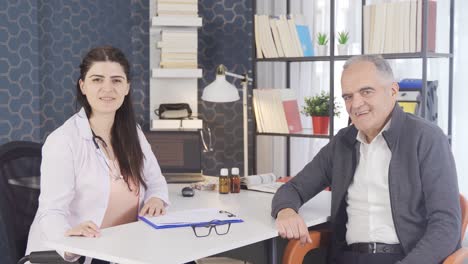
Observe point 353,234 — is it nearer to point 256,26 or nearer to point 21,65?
point 256,26

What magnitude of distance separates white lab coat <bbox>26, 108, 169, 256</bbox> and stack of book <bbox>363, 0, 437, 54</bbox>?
1903mm

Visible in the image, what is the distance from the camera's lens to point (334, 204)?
261cm

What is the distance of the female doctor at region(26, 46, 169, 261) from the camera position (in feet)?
7.64

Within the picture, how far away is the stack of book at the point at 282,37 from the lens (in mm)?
4172

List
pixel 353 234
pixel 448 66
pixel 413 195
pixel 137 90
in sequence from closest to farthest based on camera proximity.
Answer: pixel 413 195 → pixel 353 234 → pixel 448 66 → pixel 137 90

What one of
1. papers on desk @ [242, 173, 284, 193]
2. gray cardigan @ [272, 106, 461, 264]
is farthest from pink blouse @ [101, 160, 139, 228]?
papers on desk @ [242, 173, 284, 193]

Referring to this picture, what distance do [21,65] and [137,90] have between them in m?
0.89

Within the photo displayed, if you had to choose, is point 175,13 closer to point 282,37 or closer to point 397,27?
point 282,37

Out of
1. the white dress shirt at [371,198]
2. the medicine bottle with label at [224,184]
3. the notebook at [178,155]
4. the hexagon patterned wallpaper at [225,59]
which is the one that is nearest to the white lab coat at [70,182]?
the medicine bottle with label at [224,184]

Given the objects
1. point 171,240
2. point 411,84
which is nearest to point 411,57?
point 411,84

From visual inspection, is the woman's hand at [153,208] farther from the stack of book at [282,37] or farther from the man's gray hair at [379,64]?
the stack of book at [282,37]

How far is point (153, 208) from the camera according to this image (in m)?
2.54

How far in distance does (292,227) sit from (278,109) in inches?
76.1

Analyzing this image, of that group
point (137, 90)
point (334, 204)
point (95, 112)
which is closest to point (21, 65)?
point (137, 90)
